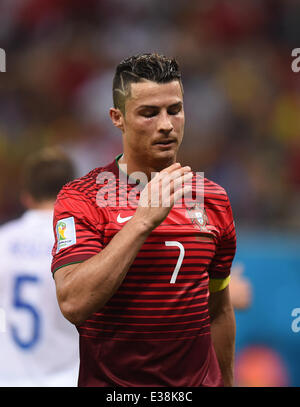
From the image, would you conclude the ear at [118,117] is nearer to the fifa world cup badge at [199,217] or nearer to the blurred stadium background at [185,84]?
the fifa world cup badge at [199,217]

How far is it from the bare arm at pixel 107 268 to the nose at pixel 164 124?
247 mm

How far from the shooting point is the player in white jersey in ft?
10.7

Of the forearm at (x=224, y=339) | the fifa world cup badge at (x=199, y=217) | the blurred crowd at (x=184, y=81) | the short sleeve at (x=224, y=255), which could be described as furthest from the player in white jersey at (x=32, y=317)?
the blurred crowd at (x=184, y=81)

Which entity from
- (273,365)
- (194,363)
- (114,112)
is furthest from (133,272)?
(273,365)

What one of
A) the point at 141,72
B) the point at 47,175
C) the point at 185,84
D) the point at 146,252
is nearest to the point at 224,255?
the point at 146,252

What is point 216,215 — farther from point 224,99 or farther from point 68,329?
point 224,99

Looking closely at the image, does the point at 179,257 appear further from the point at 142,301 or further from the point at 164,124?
the point at 164,124

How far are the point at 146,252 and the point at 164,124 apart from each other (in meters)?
0.44

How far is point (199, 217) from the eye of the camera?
7.52 feet

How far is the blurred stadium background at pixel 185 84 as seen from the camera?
6500 millimetres

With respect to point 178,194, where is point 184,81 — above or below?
above

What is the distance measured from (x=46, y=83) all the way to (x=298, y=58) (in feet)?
9.34

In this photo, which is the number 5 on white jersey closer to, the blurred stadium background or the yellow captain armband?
the yellow captain armband

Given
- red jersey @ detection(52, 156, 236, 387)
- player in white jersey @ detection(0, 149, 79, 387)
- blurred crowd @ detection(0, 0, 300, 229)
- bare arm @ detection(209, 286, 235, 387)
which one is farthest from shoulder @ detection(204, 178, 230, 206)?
blurred crowd @ detection(0, 0, 300, 229)
